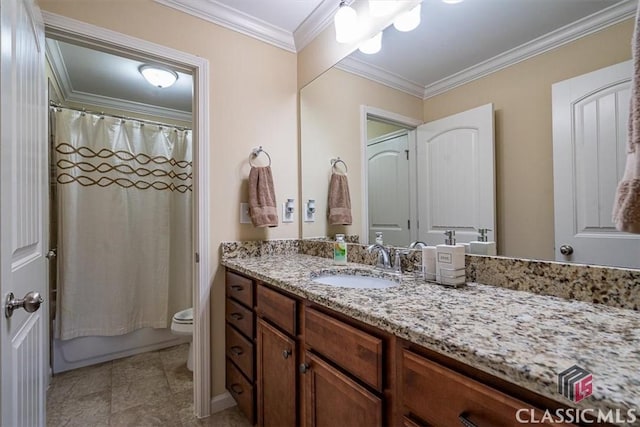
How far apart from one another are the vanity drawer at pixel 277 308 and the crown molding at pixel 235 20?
5.29 ft

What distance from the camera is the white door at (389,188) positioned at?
151cm

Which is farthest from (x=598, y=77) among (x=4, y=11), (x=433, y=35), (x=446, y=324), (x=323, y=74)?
(x=4, y=11)

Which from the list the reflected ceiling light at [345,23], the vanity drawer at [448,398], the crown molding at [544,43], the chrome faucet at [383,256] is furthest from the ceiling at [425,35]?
the vanity drawer at [448,398]

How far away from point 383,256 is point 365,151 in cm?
65

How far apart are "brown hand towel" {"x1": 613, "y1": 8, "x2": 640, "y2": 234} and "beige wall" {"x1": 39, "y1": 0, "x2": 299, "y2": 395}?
5.44ft

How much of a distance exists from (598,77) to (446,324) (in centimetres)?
86

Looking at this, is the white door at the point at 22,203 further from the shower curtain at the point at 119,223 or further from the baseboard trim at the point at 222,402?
the shower curtain at the point at 119,223

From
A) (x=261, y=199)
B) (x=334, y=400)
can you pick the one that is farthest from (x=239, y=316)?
(x=334, y=400)

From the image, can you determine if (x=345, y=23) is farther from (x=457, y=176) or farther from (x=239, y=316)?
(x=239, y=316)

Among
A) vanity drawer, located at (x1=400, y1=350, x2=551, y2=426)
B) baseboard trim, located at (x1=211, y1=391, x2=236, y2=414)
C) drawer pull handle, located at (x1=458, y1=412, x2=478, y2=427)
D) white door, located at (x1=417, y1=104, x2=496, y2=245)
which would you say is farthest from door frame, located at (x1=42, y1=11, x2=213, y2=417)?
drawer pull handle, located at (x1=458, y1=412, x2=478, y2=427)

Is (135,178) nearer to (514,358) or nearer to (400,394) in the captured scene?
(400,394)

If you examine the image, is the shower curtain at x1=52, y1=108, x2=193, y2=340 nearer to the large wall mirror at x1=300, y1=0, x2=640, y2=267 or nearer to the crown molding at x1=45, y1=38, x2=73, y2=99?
the crown molding at x1=45, y1=38, x2=73, y2=99

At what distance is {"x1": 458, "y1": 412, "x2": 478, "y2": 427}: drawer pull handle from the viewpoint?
55 centimetres

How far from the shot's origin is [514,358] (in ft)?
1.66
